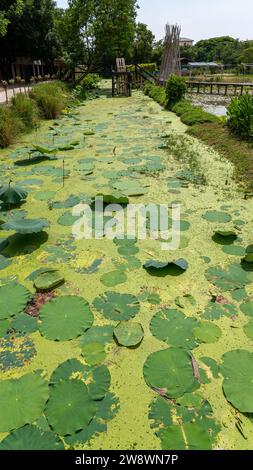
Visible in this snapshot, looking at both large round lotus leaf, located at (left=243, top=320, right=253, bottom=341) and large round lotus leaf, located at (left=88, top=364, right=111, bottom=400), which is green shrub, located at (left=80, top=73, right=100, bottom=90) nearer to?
large round lotus leaf, located at (left=243, top=320, right=253, bottom=341)

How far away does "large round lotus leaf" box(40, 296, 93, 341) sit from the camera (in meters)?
2.22

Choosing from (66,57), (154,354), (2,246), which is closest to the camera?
(154,354)

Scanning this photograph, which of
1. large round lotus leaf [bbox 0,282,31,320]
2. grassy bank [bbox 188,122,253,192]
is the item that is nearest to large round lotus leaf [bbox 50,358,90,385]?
large round lotus leaf [bbox 0,282,31,320]

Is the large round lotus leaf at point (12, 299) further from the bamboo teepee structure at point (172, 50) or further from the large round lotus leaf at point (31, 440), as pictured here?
the bamboo teepee structure at point (172, 50)

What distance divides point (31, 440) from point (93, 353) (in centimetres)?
60

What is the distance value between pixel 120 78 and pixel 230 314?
18080mm

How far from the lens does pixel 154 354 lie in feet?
6.67

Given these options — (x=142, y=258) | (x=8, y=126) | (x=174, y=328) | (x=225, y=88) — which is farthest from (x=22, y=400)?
(x=225, y=88)

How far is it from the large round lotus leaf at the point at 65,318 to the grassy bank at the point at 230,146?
3.18 m

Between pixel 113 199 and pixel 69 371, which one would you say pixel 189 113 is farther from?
pixel 69 371

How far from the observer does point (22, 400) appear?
1.76 m
